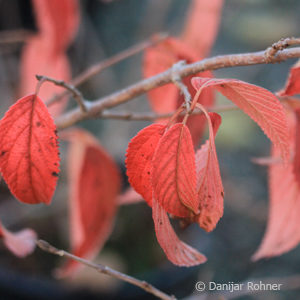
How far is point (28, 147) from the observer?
0.99ft

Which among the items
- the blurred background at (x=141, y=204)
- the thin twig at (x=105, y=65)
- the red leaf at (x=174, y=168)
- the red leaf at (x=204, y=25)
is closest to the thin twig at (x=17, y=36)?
the blurred background at (x=141, y=204)

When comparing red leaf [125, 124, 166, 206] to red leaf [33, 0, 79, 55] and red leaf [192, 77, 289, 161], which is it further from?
red leaf [33, 0, 79, 55]

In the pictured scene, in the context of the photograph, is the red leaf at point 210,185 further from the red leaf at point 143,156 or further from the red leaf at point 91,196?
the red leaf at point 91,196

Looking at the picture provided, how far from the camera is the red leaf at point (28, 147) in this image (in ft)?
0.96

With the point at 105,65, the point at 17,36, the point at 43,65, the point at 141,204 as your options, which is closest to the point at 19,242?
the point at 105,65

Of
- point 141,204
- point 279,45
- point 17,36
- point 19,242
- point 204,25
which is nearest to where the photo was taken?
point 279,45

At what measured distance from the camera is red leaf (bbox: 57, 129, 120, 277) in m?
0.57

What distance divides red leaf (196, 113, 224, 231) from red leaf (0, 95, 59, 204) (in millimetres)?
119

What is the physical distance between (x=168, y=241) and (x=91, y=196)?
1.11 ft

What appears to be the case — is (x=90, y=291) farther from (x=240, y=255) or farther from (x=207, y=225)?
(x=207, y=225)

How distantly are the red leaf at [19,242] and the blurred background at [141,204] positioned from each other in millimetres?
372

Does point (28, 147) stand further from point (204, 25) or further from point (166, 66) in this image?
point (204, 25)

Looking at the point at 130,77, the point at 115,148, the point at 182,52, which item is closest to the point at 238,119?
the point at 130,77

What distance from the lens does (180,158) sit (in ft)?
0.84
